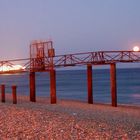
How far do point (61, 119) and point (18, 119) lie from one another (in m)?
1.30

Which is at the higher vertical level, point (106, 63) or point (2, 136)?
point (106, 63)

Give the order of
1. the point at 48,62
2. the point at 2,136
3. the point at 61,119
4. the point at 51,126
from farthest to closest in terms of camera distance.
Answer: the point at 48,62, the point at 61,119, the point at 51,126, the point at 2,136

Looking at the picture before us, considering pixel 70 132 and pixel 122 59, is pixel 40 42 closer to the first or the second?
pixel 122 59

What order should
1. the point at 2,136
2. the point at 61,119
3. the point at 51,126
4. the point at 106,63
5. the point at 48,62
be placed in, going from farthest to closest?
the point at 48,62 → the point at 106,63 → the point at 61,119 → the point at 51,126 → the point at 2,136

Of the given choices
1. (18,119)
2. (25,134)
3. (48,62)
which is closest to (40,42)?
(48,62)

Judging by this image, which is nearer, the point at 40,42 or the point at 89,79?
the point at 89,79

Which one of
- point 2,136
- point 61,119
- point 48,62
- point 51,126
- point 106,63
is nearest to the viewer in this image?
point 2,136

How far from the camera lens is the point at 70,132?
1316 centimetres

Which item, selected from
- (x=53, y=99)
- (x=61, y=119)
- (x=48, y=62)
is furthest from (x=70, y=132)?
(x=48, y=62)

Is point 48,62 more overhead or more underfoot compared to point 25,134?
more overhead

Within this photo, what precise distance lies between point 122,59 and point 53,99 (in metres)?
5.29

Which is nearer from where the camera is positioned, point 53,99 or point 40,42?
point 53,99

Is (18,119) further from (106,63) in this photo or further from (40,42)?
(40,42)

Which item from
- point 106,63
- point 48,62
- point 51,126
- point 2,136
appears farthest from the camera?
point 48,62
